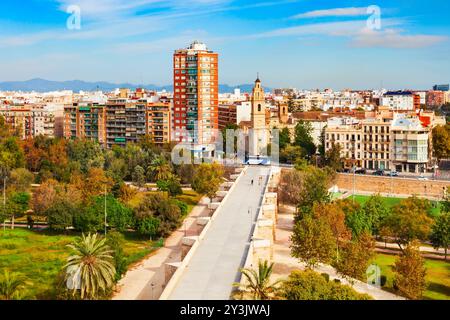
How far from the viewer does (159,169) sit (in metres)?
32.5

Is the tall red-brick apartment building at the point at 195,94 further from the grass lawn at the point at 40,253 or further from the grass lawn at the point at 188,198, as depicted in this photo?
the grass lawn at the point at 40,253

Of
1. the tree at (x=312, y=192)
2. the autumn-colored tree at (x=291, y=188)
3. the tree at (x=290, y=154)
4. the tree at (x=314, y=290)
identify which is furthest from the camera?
the tree at (x=290, y=154)

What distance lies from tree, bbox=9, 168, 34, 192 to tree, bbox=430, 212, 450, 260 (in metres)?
18.5

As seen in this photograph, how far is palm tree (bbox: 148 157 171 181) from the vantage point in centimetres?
3253

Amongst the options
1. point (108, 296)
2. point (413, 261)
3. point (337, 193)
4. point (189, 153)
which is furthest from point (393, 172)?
point (108, 296)

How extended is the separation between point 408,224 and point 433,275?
2478mm

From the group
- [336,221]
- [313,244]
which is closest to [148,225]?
[336,221]

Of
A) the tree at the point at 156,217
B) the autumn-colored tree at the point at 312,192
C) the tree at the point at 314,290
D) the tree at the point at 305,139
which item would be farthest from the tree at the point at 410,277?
the tree at the point at 305,139

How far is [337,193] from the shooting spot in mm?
31219

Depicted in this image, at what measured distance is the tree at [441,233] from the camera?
19581 mm

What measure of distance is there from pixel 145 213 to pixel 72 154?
14725 mm

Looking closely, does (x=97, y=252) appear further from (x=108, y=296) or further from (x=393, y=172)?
(x=393, y=172)

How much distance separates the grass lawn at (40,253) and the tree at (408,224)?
7960 mm

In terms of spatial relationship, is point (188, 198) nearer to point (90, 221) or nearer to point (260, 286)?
point (90, 221)
